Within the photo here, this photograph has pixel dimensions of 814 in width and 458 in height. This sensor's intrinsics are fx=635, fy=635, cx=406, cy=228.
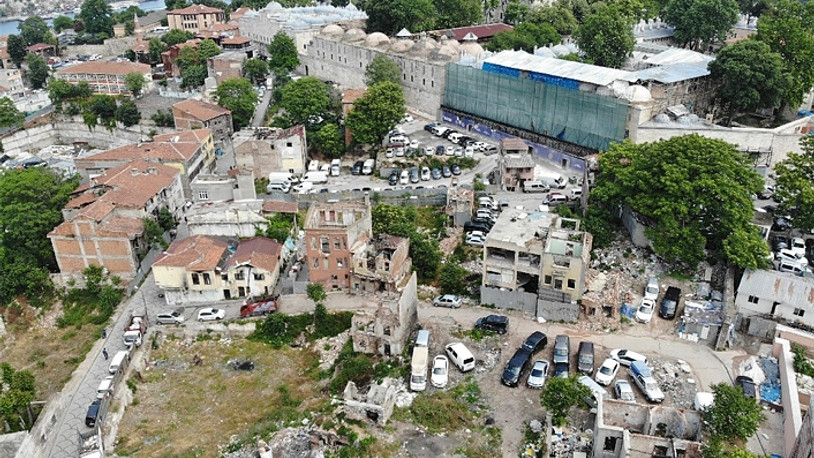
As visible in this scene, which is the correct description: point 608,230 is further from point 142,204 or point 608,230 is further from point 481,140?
point 142,204

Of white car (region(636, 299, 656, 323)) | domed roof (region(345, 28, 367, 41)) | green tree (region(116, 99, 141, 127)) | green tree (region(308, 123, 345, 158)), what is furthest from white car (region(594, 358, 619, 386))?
green tree (region(116, 99, 141, 127))

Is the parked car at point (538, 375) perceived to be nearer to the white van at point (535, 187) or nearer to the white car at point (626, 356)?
the white car at point (626, 356)

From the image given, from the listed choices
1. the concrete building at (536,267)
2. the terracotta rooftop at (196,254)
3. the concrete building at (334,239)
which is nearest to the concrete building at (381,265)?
the concrete building at (334,239)

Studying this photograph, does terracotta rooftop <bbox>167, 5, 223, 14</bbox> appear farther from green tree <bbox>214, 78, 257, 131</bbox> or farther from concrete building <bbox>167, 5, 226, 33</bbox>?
green tree <bbox>214, 78, 257, 131</bbox>

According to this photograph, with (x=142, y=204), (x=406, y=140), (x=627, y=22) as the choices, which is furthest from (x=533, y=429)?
(x=627, y=22)

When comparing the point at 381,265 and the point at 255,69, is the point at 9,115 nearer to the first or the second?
the point at 255,69

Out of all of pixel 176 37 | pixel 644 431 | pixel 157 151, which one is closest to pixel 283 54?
pixel 176 37
